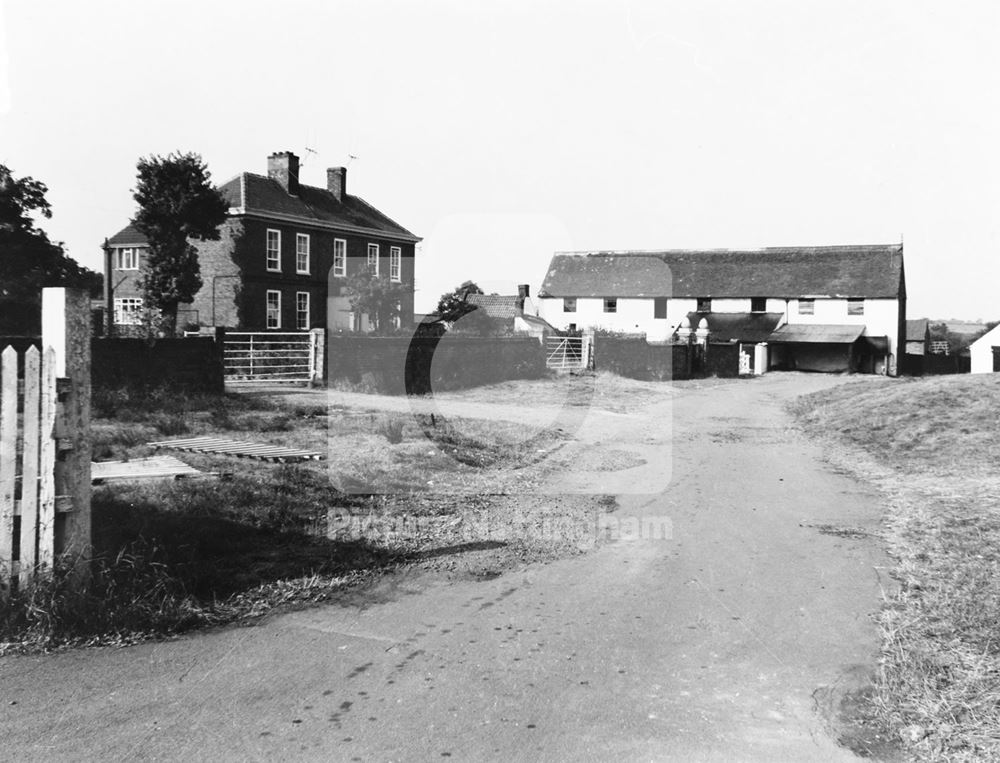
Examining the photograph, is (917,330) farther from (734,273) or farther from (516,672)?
(516,672)

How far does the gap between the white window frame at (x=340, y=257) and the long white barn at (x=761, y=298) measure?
48.9 feet

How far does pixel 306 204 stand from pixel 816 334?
3094 cm

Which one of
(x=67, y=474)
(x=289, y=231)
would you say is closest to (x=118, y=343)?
(x=67, y=474)

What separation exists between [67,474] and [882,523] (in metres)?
6.94

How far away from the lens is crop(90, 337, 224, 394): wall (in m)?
16.6

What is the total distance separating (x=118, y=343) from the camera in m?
16.8

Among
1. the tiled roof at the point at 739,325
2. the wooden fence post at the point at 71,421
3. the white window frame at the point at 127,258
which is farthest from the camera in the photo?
the tiled roof at the point at 739,325

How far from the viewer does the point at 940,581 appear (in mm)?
5914

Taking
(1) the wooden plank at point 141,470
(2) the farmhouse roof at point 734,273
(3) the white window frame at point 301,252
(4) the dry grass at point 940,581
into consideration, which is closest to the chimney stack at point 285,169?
(3) the white window frame at point 301,252

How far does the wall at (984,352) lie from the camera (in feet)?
146

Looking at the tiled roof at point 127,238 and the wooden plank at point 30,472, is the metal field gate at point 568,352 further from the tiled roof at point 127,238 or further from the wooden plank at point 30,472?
the wooden plank at point 30,472

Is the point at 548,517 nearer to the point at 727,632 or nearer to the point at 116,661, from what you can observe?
the point at 727,632

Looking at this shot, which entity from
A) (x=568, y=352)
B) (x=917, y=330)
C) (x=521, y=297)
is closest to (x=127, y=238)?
(x=568, y=352)

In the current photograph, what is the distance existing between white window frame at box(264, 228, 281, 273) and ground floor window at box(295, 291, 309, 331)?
75.2 inches
